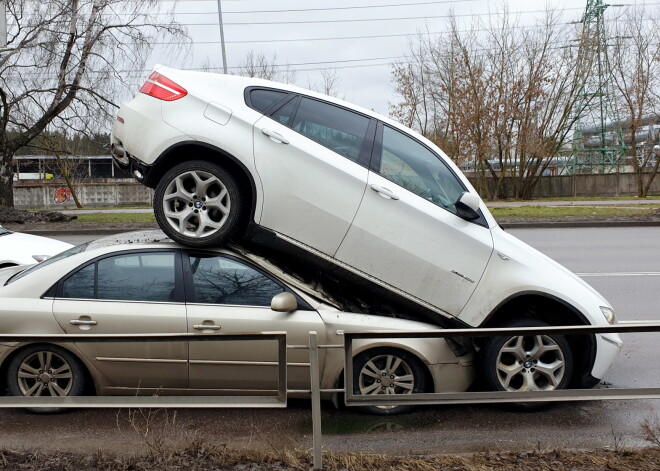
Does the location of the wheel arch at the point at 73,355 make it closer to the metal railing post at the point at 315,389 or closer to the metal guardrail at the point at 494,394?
the metal railing post at the point at 315,389

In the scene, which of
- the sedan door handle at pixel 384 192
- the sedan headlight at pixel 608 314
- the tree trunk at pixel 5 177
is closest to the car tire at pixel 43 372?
the sedan door handle at pixel 384 192

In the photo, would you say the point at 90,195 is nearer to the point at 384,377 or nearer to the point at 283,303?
the point at 283,303

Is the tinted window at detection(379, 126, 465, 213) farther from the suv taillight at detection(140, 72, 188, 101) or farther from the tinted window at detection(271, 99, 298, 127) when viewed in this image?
the suv taillight at detection(140, 72, 188, 101)

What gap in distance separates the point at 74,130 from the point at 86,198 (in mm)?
18223

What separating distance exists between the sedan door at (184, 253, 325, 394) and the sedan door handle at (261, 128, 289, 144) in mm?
931

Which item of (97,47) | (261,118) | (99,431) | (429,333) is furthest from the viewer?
(97,47)

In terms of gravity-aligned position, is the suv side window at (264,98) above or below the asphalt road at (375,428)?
above

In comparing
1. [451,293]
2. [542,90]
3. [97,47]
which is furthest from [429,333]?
[542,90]

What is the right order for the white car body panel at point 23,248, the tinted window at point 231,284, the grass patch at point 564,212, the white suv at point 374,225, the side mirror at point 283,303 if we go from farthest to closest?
the grass patch at point 564,212 < the white car body panel at point 23,248 < the white suv at point 374,225 < the tinted window at point 231,284 < the side mirror at point 283,303

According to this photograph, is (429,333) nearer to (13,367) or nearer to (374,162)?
(374,162)

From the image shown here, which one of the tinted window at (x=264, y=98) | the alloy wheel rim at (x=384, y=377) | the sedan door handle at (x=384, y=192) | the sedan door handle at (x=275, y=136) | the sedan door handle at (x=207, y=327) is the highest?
the tinted window at (x=264, y=98)

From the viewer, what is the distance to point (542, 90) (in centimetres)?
3403

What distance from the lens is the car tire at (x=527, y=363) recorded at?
15.9 ft

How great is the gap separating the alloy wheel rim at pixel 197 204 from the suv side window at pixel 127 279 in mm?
267
